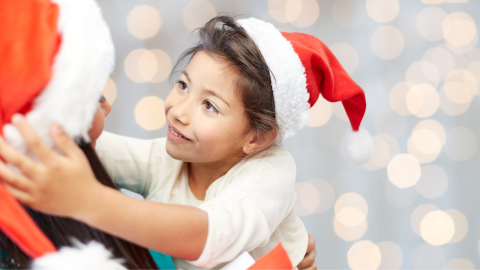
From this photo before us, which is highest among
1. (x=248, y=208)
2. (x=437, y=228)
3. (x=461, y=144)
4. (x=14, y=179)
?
(x=14, y=179)

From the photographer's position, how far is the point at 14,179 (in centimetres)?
45

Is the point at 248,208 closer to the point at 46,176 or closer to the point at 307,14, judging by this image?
the point at 46,176

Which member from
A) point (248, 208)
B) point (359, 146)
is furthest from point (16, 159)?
point (359, 146)

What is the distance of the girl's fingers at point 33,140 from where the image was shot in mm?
Answer: 456

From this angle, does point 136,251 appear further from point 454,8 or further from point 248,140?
point 454,8

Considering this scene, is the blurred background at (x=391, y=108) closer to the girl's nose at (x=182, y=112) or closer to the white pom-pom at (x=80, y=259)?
the girl's nose at (x=182, y=112)

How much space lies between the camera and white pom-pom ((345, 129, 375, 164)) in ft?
3.07

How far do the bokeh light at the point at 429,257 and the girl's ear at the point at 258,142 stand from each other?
0.86m

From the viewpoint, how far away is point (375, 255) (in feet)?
4.62

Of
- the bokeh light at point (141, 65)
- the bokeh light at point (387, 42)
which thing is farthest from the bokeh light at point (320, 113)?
the bokeh light at point (141, 65)

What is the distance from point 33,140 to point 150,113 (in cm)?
102

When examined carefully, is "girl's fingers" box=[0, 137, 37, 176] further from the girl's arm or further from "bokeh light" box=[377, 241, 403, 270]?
"bokeh light" box=[377, 241, 403, 270]

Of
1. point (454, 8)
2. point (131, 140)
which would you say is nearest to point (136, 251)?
point (131, 140)

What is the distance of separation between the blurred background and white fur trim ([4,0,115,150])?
0.88 metres
